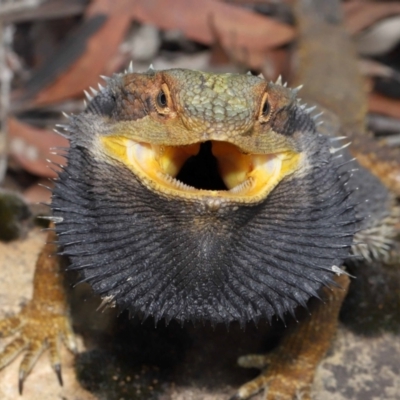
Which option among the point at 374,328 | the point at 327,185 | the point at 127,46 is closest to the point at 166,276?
the point at 327,185

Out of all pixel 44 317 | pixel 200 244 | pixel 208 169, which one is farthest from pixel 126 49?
pixel 200 244

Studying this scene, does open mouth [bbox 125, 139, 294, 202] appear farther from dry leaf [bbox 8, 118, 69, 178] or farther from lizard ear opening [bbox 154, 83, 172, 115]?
dry leaf [bbox 8, 118, 69, 178]

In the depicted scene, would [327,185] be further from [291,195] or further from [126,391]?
[126,391]

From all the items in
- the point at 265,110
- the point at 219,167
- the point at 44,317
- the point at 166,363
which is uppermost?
the point at 265,110

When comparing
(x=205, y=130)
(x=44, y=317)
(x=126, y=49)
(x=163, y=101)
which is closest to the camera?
(x=205, y=130)

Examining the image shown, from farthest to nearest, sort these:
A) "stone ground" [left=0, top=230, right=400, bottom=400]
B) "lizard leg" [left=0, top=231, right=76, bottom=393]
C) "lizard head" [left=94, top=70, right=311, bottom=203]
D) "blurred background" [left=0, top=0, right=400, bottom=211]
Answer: "blurred background" [left=0, top=0, right=400, bottom=211] < "lizard leg" [left=0, top=231, right=76, bottom=393] < "stone ground" [left=0, top=230, right=400, bottom=400] < "lizard head" [left=94, top=70, right=311, bottom=203]

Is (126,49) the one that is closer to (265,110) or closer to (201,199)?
(265,110)

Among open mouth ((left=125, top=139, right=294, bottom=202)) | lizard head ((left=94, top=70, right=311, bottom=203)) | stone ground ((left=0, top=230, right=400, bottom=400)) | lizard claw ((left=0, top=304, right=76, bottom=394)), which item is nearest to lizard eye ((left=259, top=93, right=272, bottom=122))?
lizard head ((left=94, top=70, right=311, bottom=203))

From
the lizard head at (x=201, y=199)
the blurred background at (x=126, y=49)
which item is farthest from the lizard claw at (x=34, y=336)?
the blurred background at (x=126, y=49)
